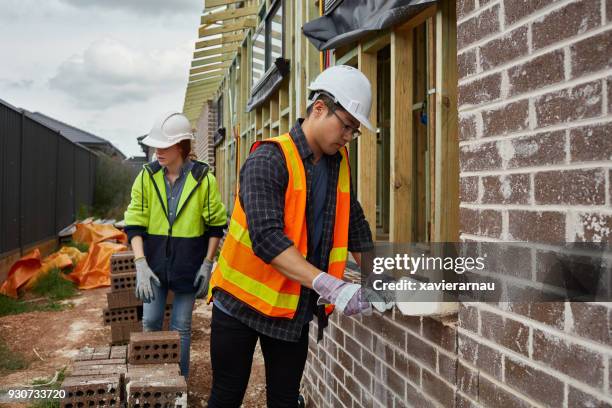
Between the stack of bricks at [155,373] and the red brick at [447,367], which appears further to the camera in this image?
the stack of bricks at [155,373]

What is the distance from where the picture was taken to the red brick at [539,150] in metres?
1.52

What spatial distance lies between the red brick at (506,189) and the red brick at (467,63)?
1.34 ft

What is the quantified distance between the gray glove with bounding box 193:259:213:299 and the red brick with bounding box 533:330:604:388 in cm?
272

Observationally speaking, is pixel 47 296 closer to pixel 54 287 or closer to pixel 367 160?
pixel 54 287

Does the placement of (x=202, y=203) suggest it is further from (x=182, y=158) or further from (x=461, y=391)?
(x=461, y=391)

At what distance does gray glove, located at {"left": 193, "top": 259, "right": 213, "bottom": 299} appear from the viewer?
3.90 meters

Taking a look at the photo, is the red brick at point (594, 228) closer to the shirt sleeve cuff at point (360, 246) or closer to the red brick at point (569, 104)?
the red brick at point (569, 104)

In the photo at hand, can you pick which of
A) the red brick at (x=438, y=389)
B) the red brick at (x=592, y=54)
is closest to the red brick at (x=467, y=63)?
the red brick at (x=592, y=54)

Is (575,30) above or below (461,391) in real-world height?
above

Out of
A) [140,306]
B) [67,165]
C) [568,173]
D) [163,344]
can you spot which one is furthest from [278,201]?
[67,165]

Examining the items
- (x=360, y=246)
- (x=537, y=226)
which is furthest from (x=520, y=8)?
(x=360, y=246)

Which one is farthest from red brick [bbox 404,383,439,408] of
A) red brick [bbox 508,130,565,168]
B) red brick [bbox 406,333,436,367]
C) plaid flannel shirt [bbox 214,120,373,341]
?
red brick [bbox 508,130,565,168]

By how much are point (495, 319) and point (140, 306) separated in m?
4.94

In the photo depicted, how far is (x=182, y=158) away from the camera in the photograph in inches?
156
